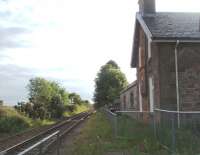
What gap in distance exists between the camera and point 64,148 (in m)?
17.3

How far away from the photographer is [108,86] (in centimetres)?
7556

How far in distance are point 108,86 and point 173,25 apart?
2091 inches

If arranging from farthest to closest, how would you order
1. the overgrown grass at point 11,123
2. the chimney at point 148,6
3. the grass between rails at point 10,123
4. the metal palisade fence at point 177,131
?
the overgrown grass at point 11,123
the grass between rails at point 10,123
the chimney at point 148,6
the metal palisade fence at point 177,131

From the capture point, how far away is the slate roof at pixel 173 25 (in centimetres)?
2086

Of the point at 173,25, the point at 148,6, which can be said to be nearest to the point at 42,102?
the point at 148,6

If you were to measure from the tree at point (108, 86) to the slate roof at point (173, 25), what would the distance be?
159 ft

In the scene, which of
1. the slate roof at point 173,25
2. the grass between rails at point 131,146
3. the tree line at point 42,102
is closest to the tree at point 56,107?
the tree line at point 42,102

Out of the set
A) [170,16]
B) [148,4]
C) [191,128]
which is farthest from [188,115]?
[148,4]

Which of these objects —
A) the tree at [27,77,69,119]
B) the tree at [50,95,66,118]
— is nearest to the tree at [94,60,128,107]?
the tree at [27,77,69,119]

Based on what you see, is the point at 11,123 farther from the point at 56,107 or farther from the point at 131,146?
the point at 56,107

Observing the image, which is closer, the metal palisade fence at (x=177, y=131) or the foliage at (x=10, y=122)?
the metal palisade fence at (x=177, y=131)

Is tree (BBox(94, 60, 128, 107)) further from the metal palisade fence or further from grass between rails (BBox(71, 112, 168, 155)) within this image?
the metal palisade fence

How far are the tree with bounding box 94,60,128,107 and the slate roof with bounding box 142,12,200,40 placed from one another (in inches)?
1907

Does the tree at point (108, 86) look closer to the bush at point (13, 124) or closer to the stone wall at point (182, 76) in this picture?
the bush at point (13, 124)
